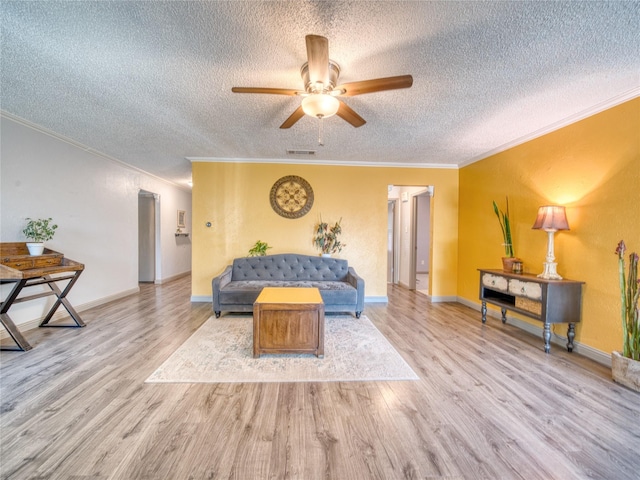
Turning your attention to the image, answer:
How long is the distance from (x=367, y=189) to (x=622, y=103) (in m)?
3.35

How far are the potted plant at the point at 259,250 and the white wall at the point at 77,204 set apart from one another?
2631mm

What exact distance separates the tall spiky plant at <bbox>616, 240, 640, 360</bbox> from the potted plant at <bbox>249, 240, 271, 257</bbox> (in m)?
4.49

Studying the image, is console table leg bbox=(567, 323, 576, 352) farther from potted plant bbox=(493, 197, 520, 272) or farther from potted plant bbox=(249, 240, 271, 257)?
potted plant bbox=(249, 240, 271, 257)

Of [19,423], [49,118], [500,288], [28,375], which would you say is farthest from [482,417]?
[49,118]

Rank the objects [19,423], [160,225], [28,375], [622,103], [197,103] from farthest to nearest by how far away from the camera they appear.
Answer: [160,225] < [197,103] < [622,103] < [28,375] < [19,423]

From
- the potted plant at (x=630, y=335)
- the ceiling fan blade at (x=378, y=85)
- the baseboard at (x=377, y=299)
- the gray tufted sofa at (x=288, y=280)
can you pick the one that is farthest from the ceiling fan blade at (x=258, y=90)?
the baseboard at (x=377, y=299)

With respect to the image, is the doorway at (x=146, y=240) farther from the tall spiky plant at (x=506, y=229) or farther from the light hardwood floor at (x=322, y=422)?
the tall spiky plant at (x=506, y=229)

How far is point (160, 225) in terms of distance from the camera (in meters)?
6.91

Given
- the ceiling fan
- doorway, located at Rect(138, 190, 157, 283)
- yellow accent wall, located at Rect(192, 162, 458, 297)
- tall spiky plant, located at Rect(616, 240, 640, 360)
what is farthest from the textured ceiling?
doorway, located at Rect(138, 190, 157, 283)

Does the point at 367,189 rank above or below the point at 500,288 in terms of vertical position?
above

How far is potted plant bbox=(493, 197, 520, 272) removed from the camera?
3.71 m

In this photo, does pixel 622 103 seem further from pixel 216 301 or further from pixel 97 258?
pixel 97 258

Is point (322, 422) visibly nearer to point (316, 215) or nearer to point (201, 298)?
point (316, 215)

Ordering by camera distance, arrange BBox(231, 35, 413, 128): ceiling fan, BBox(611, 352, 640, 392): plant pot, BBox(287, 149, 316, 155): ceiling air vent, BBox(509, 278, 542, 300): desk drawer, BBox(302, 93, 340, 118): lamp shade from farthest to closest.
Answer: BBox(287, 149, 316, 155): ceiling air vent
BBox(509, 278, 542, 300): desk drawer
BBox(611, 352, 640, 392): plant pot
BBox(302, 93, 340, 118): lamp shade
BBox(231, 35, 413, 128): ceiling fan
